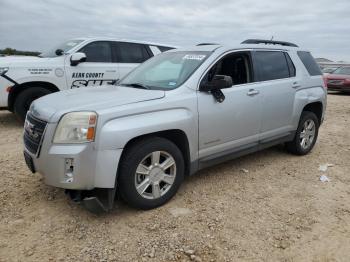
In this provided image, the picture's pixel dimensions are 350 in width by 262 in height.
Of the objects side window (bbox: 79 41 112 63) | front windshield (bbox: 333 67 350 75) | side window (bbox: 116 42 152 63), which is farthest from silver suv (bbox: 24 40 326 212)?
front windshield (bbox: 333 67 350 75)

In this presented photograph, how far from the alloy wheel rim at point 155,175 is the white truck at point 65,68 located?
14.0 feet

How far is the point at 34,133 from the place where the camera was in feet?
11.0

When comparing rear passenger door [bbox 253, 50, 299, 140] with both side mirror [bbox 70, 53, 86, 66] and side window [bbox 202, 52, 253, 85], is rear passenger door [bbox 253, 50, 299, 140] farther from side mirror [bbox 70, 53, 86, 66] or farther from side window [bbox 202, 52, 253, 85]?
side mirror [bbox 70, 53, 86, 66]

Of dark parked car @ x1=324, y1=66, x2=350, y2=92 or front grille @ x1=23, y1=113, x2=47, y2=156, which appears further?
dark parked car @ x1=324, y1=66, x2=350, y2=92

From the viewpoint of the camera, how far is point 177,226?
3.34 m

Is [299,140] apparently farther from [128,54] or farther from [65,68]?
[65,68]

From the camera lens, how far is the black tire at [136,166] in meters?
3.30

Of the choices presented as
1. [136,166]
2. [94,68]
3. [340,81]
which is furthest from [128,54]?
[340,81]

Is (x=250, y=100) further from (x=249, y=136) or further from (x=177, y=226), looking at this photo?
(x=177, y=226)

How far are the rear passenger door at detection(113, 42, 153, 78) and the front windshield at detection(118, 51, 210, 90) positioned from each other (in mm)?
3231

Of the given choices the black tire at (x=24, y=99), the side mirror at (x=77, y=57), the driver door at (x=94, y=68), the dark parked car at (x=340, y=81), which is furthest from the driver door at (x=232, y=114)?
the dark parked car at (x=340, y=81)

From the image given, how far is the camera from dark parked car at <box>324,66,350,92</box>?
1584 centimetres

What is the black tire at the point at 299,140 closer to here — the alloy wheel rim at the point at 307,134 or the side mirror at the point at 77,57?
the alloy wheel rim at the point at 307,134

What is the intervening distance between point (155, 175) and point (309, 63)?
3.55 m
